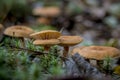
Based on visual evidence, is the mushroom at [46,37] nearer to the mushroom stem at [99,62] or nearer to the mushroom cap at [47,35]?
the mushroom cap at [47,35]

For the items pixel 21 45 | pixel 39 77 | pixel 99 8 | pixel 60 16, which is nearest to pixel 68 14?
pixel 60 16

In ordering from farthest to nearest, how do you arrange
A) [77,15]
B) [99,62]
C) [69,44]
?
[77,15] → [99,62] → [69,44]

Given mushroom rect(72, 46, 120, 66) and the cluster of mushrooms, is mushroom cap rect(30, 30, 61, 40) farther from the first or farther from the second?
mushroom rect(72, 46, 120, 66)

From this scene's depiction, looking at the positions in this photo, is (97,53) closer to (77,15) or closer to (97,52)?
(97,52)

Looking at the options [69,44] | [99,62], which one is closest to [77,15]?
[99,62]

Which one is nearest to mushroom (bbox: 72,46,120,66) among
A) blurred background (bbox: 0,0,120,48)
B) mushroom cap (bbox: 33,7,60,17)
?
blurred background (bbox: 0,0,120,48)
